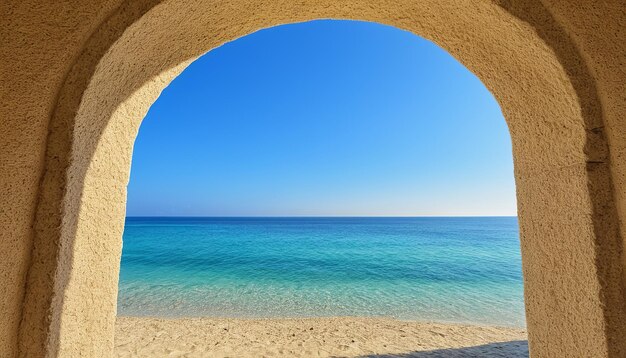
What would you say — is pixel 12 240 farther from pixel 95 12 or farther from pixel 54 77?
pixel 95 12

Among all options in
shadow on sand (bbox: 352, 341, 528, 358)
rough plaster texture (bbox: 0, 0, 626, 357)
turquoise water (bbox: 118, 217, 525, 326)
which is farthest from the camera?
turquoise water (bbox: 118, 217, 525, 326)

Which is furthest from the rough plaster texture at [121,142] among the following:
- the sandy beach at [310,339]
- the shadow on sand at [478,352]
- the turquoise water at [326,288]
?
the turquoise water at [326,288]

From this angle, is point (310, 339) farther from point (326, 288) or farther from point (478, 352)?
point (326, 288)

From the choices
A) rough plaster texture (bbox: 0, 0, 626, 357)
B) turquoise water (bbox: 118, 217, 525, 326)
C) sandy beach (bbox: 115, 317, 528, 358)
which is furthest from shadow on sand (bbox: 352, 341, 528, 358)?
rough plaster texture (bbox: 0, 0, 626, 357)

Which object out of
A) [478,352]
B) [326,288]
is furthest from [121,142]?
[326,288]

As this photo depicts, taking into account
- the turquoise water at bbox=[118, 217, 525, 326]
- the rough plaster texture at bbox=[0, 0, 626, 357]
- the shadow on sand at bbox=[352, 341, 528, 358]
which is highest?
the rough plaster texture at bbox=[0, 0, 626, 357]

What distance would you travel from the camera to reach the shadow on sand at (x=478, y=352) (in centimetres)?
568

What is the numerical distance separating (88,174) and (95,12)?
786mm

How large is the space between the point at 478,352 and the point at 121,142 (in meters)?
7.33

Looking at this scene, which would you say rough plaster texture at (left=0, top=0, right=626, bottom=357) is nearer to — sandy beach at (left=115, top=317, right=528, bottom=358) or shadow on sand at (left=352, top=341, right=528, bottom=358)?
shadow on sand at (left=352, top=341, right=528, bottom=358)

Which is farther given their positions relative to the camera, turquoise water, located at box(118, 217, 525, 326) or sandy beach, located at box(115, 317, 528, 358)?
turquoise water, located at box(118, 217, 525, 326)

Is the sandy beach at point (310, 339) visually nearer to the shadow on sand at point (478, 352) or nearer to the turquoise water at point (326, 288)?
the shadow on sand at point (478, 352)

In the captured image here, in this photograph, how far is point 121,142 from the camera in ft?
5.76

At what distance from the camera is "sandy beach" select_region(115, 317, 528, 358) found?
5738 millimetres
